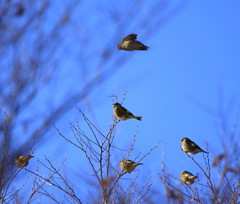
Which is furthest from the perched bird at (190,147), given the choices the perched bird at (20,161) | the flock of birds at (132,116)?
the perched bird at (20,161)

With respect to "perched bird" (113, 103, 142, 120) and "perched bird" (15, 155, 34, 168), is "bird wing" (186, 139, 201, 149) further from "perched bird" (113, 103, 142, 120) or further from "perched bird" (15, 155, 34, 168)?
"perched bird" (15, 155, 34, 168)

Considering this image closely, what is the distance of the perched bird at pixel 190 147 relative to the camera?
276 inches

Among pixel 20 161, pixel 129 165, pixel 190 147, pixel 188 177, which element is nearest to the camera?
pixel 20 161

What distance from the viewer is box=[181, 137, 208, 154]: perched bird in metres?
7.01

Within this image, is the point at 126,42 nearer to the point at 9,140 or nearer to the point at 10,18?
the point at 10,18

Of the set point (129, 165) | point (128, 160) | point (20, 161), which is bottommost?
point (20, 161)

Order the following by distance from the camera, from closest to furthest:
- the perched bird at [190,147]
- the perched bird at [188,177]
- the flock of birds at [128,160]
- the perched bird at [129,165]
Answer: the perched bird at [129,165] → the flock of birds at [128,160] → the perched bird at [188,177] → the perched bird at [190,147]

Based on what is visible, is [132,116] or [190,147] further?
[190,147]

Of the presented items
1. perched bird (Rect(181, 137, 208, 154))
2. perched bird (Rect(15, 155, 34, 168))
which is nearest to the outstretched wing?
perched bird (Rect(181, 137, 208, 154))

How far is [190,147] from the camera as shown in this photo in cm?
709

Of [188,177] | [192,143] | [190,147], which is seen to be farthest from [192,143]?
[188,177]

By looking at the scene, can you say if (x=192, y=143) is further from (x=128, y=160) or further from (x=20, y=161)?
(x=20, y=161)

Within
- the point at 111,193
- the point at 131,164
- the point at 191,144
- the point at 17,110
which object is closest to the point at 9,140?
the point at 17,110

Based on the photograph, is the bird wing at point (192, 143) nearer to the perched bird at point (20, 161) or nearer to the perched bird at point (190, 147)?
the perched bird at point (190, 147)
